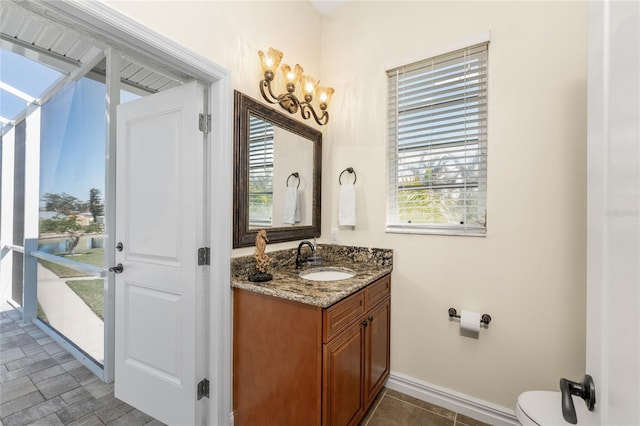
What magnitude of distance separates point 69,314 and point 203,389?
1988 mm

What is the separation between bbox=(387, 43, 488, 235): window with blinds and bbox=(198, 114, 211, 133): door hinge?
52.9 inches

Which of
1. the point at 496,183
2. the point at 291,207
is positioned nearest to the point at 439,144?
the point at 496,183

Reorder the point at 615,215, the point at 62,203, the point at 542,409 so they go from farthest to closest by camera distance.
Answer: the point at 62,203 → the point at 542,409 → the point at 615,215

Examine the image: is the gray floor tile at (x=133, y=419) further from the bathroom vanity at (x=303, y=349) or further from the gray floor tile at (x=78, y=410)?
the bathroom vanity at (x=303, y=349)

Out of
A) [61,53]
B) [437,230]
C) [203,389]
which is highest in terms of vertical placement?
[61,53]

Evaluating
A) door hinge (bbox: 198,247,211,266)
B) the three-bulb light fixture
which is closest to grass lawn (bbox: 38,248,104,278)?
door hinge (bbox: 198,247,211,266)

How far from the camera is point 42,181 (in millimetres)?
3045

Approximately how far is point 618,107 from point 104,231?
2.77 meters

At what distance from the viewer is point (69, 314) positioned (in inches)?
103

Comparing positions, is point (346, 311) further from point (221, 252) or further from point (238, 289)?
point (221, 252)

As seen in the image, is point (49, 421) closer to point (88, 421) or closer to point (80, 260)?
point (88, 421)

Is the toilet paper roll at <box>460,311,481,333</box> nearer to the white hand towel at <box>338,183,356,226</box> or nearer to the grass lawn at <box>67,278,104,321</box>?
the white hand towel at <box>338,183,356,226</box>

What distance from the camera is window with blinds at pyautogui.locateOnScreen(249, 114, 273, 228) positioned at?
5.87 feet

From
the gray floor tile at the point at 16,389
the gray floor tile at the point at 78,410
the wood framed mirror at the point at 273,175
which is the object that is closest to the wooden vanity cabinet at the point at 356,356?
the wood framed mirror at the point at 273,175
